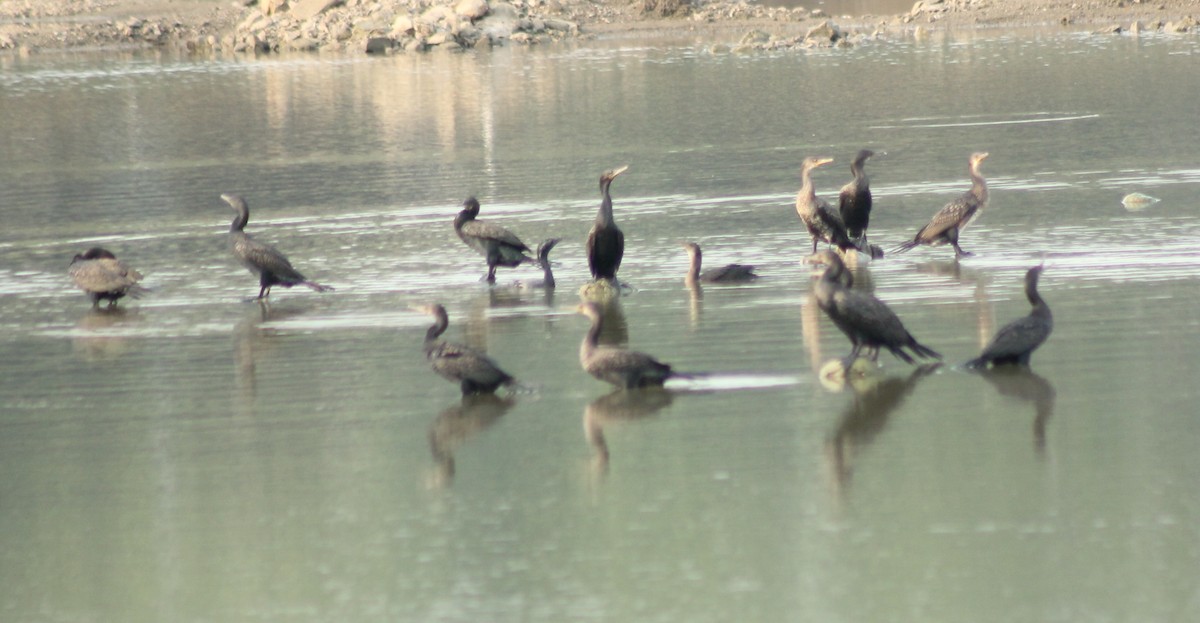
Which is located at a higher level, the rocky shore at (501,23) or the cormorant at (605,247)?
the rocky shore at (501,23)

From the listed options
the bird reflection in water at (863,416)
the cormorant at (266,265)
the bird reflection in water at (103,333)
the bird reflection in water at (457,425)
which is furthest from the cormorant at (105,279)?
the bird reflection in water at (863,416)

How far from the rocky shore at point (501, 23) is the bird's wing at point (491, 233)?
1418 inches

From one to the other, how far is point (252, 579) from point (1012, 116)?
23.9 m

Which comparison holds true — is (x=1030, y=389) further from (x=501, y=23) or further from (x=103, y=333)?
(x=501, y=23)

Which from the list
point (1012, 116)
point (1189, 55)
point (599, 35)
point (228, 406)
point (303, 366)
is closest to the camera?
point (228, 406)

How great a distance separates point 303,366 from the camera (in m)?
12.9

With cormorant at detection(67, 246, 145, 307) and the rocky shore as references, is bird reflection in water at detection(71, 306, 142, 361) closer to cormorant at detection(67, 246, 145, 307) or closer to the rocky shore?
cormorant at detection(67, 246, 145, 307)

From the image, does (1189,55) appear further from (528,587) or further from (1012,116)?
(528,587)

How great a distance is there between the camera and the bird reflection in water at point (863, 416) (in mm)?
9734

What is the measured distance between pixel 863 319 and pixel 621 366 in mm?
1538

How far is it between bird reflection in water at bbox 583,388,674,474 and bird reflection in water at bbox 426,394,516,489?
22.6 inches

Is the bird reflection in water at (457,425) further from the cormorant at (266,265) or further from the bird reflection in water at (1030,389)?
the cormorant at (266,265)

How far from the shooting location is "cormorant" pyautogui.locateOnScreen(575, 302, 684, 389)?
1132cm

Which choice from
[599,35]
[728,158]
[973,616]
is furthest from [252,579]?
[599,35]
